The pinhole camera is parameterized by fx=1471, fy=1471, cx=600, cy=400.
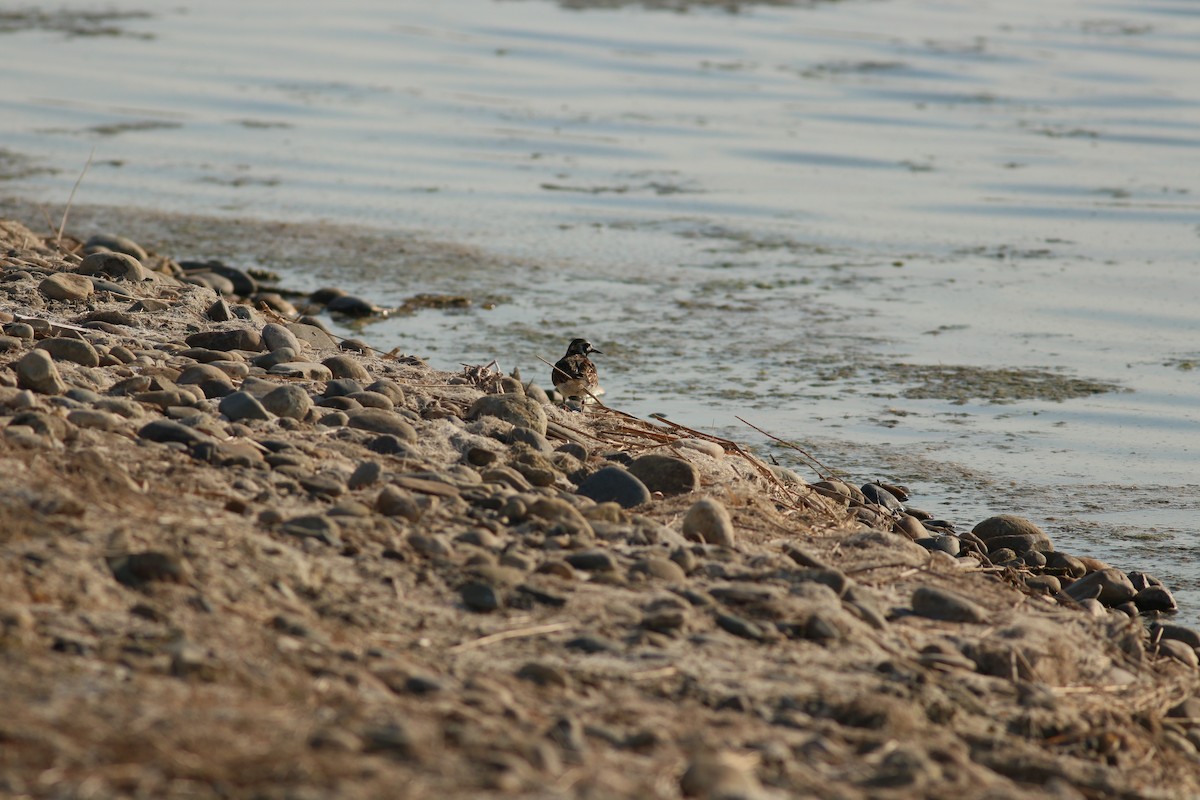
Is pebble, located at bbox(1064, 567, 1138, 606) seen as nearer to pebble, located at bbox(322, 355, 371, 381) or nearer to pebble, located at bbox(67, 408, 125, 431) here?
pebble, located at bbox(322, 355, 371, 381)

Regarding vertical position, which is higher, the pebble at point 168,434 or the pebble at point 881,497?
the pebble at point 168,434

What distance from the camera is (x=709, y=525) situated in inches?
168

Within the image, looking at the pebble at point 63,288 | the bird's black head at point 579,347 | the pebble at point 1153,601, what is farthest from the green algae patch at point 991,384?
the pebble at point 63,288

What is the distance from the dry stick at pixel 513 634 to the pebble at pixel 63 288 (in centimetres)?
342

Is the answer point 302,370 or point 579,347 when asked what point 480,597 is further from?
point 579,347

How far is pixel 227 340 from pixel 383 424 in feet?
3.89

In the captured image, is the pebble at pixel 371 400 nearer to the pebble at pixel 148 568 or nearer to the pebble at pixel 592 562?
the pebble at pixel 592 562

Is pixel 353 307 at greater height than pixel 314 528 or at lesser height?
lesser

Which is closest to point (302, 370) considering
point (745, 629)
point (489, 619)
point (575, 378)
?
point (575, 378)

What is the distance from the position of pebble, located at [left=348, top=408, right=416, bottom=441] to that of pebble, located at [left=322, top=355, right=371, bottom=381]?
72 cm

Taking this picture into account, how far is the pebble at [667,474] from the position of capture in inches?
189

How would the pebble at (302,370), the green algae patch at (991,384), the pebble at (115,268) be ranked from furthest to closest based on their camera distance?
A: the green algae patch at (991,384) → the pebble at (115,268) → the pebble at (302,370)

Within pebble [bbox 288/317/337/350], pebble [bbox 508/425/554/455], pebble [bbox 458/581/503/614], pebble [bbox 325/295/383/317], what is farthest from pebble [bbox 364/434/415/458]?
pebble [bbox 325/295/383/317]

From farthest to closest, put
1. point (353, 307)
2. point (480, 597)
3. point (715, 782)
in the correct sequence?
point (353, 307)
point (480, 597)
point (715, 782)
